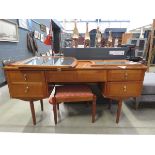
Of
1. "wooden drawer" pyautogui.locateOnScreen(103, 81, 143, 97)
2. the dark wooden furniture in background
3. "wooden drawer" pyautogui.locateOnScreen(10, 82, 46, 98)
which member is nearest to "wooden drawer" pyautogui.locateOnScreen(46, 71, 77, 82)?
the dark wooden furniture in background

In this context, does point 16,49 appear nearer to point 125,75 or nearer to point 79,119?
point 79,119

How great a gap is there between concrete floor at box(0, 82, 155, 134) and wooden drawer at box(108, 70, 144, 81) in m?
0.57

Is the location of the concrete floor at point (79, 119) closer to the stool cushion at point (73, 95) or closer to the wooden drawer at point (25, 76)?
the stool cushion at point (73, 95)

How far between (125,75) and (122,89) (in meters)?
0.16

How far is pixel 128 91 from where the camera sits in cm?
155

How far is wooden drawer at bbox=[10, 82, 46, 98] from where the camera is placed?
4.80 feet

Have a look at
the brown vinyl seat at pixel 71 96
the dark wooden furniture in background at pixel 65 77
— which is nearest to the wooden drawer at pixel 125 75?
the dark wooden furniture in background at pixel 65 77

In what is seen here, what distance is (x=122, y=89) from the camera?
1.54m

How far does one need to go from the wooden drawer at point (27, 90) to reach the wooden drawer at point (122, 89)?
69 cm

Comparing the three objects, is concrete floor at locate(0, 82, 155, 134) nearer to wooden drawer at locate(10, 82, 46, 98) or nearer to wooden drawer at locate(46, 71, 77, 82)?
wooden drawer at locate(10, 82, 46, 98)

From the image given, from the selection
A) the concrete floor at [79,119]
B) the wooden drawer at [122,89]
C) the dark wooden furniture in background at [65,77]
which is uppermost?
the dark wooden furniture in background at [65,77]

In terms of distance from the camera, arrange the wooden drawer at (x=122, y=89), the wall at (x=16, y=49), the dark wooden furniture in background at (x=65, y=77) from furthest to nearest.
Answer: the wall at (x=16, y=49) → the wooden drawer at (x=122, y=89) → the dark wooden furniture in background at (x=65, y=77)

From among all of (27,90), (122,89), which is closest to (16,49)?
(27,90)

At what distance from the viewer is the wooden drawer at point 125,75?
1466 mm
